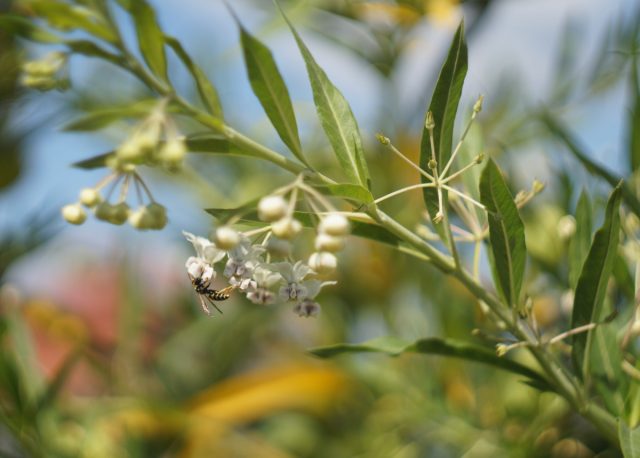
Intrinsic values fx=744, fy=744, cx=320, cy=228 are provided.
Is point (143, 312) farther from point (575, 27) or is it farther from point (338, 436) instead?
point (575, 27)

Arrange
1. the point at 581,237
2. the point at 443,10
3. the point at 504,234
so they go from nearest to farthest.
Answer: the point at 504,234 < the point at 581,237 < the point at 443,10

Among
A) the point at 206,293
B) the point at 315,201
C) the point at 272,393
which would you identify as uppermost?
the point at 315,201

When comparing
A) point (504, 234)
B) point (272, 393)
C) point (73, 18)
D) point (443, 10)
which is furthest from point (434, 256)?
point (272, 393)

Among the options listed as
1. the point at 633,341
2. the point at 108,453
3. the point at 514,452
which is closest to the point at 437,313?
the point at 514,452

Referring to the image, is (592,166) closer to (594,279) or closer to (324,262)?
(594,279)

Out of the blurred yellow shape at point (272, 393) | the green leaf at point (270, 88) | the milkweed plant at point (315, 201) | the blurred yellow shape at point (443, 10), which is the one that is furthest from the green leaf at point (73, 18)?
the blurred yellow shape at point (272, 393)

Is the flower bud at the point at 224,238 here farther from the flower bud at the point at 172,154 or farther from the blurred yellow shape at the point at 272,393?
the blurred yellow shape at the point at 272,393
